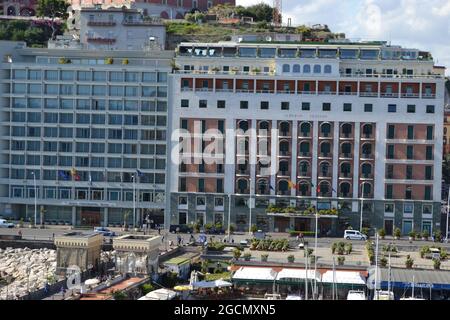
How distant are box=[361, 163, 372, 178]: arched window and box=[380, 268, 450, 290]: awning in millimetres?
19918

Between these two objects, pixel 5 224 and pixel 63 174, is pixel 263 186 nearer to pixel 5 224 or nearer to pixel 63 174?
pixel 63 174

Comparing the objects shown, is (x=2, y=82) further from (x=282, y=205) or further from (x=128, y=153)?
(x=282, y=205)

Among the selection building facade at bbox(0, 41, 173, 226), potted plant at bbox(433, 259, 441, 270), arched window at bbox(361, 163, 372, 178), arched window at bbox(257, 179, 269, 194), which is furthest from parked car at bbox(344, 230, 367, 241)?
building facade at bbox(0, 41, 173, 226)

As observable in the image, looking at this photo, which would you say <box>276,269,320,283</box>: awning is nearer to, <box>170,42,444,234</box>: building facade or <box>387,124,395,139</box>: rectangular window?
<box>170,42,444,234</box>: building facade

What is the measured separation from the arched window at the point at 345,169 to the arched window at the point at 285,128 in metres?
5.19

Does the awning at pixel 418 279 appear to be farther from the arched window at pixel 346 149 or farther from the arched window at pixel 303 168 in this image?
the arched window at pixel 303 168

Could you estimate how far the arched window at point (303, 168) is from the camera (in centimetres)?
7262

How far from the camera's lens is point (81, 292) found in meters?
43.3

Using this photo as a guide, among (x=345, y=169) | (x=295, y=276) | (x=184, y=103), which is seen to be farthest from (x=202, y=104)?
(x=295, y=276)

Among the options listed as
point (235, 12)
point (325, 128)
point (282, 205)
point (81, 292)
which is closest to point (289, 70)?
point (325, 128)

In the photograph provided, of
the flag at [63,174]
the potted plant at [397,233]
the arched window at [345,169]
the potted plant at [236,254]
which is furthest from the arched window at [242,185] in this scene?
the potted plant at [236,254]

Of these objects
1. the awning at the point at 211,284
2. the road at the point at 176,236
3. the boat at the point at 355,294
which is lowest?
the boat at the point at 355,294

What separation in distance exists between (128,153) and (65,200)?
6.86 meters

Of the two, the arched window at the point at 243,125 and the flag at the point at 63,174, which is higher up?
the arched window at the point at 243,125
